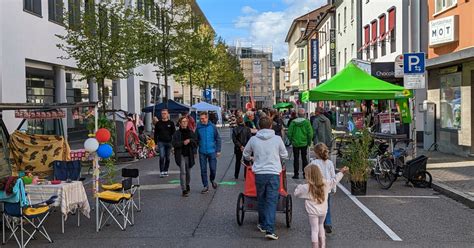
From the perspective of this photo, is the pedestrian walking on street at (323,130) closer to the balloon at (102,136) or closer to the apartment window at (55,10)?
the balloon at (102,136)

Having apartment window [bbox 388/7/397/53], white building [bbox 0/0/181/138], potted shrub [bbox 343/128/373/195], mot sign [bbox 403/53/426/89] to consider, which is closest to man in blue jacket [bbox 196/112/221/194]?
potted shrub [bbox 343/128/373/195]

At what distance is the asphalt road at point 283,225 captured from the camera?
6.92 meters

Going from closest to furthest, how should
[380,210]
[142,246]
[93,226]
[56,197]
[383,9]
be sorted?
[142,246] → [56,197] → [93,226] → [380,210] → [383,9]

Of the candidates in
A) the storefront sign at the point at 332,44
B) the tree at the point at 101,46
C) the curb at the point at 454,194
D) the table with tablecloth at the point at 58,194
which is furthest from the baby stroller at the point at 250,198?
the storefront sign at the point at 332,44

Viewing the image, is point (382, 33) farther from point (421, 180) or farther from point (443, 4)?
point (421, 180)

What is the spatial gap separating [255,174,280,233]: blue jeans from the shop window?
11.9 m

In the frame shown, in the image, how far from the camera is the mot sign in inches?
498

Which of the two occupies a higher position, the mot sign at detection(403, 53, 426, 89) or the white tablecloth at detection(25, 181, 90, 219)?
the mot sign at detection(403, 53, 426, 89)

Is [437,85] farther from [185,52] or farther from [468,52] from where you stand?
[185,52]

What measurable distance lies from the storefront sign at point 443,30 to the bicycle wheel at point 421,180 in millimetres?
6338

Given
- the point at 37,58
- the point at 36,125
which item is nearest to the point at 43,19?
the point at 37,58

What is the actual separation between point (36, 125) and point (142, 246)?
14.0 m

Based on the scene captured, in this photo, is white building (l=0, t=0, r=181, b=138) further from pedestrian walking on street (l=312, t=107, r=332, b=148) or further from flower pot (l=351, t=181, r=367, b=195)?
flower pot (l=351, t=181, r=367, b=195)

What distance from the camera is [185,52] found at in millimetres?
28297
